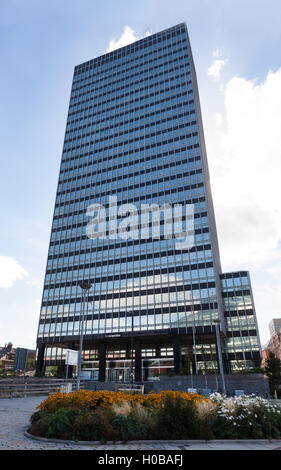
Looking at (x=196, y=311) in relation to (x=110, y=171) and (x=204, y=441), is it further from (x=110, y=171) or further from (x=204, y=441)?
(x=204, y=441)

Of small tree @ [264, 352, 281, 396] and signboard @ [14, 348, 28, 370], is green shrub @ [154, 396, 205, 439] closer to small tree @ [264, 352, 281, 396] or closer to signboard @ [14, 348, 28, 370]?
signboard @ [14, 348, 28, 370]

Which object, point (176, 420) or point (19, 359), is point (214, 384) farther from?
point (176, 420)

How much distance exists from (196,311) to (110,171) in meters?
44.3

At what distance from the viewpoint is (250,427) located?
1002 centimetres

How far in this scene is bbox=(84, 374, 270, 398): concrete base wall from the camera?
1617 inches

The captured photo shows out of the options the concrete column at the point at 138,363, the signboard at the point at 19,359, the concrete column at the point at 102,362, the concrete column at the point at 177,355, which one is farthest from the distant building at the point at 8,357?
the signboard at the point at 19,359

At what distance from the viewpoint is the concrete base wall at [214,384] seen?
41.1 meters

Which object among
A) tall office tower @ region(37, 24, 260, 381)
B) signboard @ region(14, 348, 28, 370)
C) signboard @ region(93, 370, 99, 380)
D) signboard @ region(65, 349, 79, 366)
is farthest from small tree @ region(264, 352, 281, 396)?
signboard @ region(65, 349, 79, 366)

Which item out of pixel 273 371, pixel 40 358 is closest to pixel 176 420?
pixel 273 371

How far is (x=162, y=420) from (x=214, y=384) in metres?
38.2

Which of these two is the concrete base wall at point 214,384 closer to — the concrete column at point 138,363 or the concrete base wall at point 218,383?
the concrete base wall at point 218,383

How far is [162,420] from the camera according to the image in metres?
9.80

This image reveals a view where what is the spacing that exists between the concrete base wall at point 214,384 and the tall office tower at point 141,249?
6989mm

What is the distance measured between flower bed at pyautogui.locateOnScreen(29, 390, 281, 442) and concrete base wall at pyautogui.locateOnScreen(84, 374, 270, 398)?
106 feet
